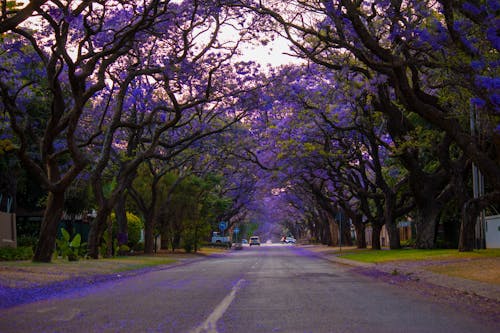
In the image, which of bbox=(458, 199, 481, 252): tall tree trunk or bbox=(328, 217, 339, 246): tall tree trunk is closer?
bbox=(458, 199, 481, 252): tall tree trunk

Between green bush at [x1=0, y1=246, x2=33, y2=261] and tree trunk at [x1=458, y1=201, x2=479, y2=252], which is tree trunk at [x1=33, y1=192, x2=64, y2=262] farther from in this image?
tree trunk at [x1=458, y1=201, x2=479, y2=252]

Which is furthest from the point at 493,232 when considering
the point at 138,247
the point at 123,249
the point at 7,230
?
the point at 7,230

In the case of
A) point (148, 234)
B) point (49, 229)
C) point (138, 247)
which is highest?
point (148, 234)

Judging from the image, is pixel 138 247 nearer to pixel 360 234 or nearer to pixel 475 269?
pixel 360 234

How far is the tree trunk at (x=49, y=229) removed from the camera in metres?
23.2

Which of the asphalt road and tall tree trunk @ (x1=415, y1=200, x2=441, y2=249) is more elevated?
tall tree trunk @ (x1=415, y1=200, x2=441, y2=249)

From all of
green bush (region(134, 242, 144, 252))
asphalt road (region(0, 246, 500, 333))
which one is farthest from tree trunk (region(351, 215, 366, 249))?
asphalt road (region(0, 246, 500, 333))

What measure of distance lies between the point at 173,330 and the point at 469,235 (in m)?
20.8

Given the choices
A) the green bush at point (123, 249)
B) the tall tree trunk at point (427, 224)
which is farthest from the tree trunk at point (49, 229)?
the tall tree trunk at point (427, 224)

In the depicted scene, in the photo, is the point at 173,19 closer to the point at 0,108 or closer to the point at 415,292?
the point at 0,108

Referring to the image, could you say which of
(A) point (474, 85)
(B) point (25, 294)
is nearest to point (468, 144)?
(A) point (474, 85)

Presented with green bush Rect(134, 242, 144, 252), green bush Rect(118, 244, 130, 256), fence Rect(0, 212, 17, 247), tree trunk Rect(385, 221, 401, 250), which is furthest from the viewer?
green bush Rect(134, 242, 144, 252)

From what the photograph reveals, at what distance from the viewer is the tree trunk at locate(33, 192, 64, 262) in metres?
23.2

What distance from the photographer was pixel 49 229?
2314 cm
